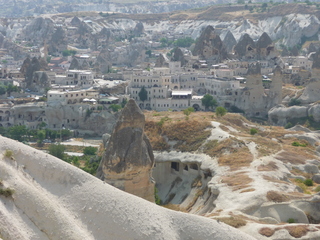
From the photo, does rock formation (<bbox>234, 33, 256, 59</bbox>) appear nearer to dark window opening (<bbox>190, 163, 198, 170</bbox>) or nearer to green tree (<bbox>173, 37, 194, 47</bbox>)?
green tree (<bbox>173, 37, 194, 47</bbox>)

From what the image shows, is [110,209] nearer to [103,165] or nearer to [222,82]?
[103,165]

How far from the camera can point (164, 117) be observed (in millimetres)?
67562

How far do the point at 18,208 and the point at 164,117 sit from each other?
4472cm

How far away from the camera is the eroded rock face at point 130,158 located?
139 ft

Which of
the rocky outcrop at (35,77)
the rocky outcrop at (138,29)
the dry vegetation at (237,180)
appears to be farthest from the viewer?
the rocky outcrop at (138,29)

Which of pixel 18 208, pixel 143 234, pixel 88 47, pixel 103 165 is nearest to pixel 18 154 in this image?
pixel 18 208

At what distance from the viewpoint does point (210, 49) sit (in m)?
120

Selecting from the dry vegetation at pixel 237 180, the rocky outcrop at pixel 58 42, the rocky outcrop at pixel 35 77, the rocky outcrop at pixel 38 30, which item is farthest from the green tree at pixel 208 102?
the rocky outcrop at pixel 38 30

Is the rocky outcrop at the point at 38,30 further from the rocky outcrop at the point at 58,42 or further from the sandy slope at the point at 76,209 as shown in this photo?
the sandy slope at the point at 76,209

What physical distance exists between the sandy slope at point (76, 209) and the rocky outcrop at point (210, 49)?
3646 inches

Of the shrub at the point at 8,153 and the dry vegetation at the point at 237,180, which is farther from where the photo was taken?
the dry vegetation at the point at 237,180

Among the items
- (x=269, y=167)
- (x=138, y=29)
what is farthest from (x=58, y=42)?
(x=269, y=167)

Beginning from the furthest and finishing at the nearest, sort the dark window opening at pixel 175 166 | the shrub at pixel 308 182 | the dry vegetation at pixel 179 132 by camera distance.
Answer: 1. the dry vegetation at pixel 179 132
2. the dark window opening at pixel 175 166
3. the shrub at pixel 308 182

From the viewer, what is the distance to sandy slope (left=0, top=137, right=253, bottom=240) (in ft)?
76.5
